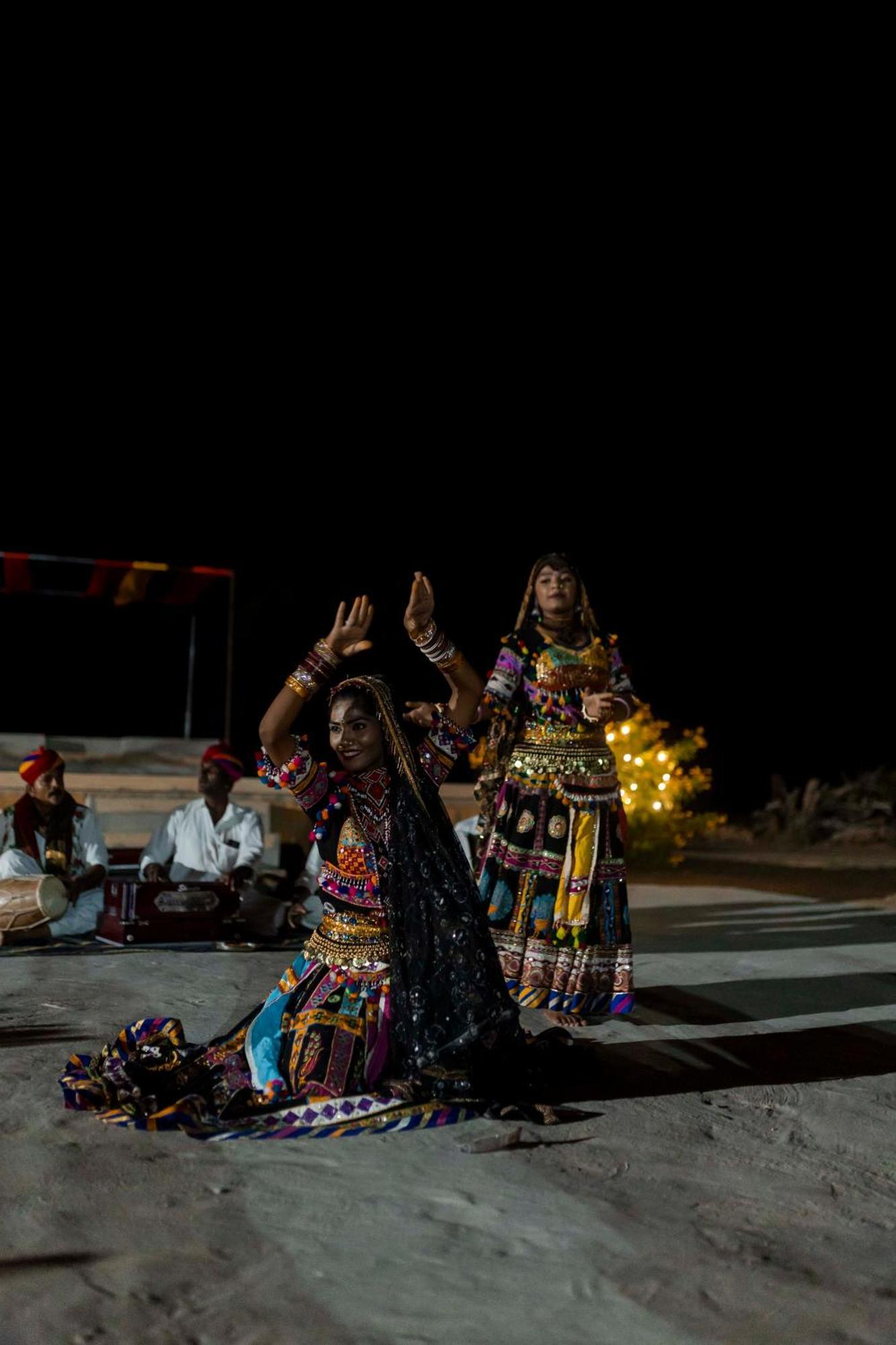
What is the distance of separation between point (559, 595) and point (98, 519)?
19259 mm

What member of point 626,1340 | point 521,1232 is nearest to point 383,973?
point 521,1232

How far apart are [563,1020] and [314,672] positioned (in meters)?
2.15

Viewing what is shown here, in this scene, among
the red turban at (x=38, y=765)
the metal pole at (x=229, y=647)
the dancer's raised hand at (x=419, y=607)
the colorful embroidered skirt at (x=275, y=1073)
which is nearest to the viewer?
the colorful embroidered skirt at (x=275, y=1073)

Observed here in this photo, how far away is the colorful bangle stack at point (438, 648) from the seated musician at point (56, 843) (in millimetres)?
4147

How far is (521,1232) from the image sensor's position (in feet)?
10.0

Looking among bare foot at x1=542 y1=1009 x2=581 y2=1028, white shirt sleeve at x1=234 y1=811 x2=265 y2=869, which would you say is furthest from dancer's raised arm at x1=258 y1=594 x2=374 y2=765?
white shirt sleeve at x1=234 y1=811 x2=265 y2=869

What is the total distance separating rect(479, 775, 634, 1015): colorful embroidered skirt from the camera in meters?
5.66

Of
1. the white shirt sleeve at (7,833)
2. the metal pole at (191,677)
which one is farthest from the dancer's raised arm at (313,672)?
the metal pole at (191,677)

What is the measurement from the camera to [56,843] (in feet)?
26.4

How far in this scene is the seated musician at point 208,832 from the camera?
28.6ft

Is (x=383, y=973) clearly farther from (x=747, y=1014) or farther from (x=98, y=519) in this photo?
(x=98, y=519)

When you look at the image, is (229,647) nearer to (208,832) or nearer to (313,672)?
(208,832)

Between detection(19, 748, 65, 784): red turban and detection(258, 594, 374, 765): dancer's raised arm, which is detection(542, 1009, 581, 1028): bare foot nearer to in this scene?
detection(258, 594, 374, 765): dancer's raised arm

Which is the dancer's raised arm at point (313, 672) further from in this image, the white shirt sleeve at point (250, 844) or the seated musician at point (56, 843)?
the white shirt sleeve at point (250, 844)
